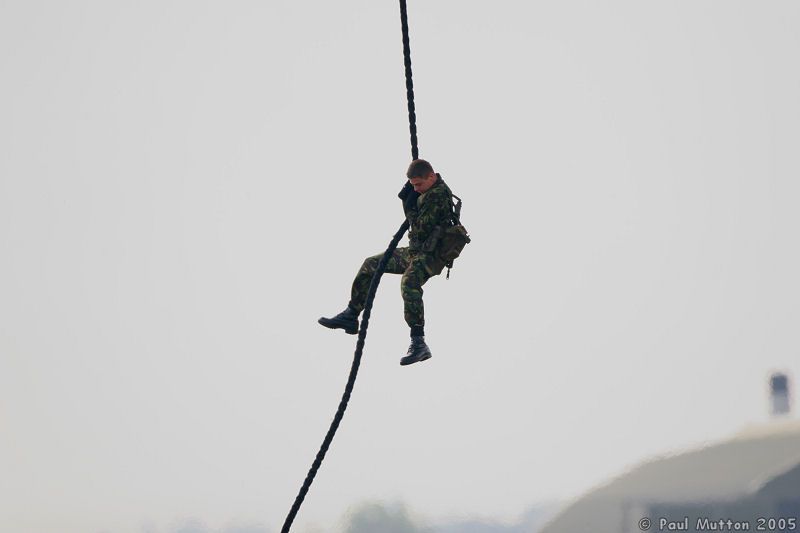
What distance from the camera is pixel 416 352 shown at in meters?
23.5

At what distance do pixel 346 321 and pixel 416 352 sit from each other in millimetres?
1336

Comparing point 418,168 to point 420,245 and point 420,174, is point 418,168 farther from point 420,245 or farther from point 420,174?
point 420,245

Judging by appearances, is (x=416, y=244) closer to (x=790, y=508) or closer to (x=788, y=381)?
(x=790, y=508)

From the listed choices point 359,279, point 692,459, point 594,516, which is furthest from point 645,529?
point 359,279

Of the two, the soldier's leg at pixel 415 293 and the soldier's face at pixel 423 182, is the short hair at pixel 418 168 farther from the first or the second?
the soldier's leg at pixel 415 293

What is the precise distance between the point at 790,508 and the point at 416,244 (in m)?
93.3

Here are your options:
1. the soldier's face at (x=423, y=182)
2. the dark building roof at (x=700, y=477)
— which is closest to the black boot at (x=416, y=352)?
the soldier's face at (x=423, y=182)

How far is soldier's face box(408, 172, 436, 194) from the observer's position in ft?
77.3

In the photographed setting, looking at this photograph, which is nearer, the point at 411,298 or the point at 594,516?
the point at 411,298

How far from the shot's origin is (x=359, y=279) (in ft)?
80.0

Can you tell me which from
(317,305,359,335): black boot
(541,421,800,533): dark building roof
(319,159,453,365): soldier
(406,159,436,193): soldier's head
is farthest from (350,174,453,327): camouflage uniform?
(541,421,800,533): dark building roof

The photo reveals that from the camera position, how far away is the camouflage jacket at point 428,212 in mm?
23672

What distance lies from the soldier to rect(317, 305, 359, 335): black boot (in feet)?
2.53

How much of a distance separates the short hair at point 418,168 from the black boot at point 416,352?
2.09 metres
